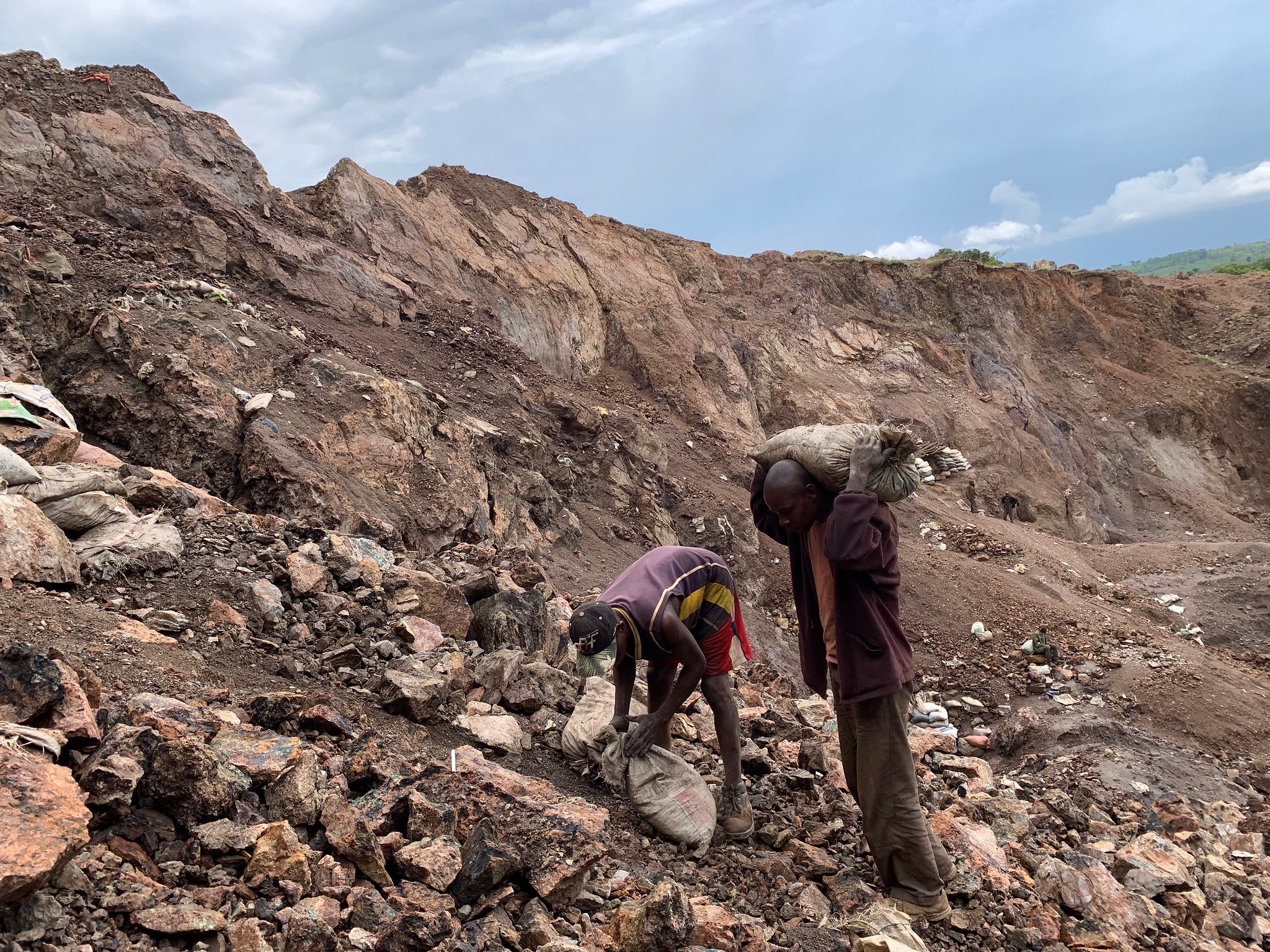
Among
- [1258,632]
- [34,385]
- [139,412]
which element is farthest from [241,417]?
[1258,632]

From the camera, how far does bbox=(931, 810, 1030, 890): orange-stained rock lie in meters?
3.16

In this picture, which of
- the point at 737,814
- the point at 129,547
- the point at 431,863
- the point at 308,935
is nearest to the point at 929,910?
the point at 737,814

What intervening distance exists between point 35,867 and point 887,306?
23185mm

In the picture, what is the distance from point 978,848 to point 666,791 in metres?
1.40

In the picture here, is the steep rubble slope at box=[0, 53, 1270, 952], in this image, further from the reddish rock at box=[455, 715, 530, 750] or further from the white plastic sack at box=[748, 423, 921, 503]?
the white plastic sack at box=[748, 423, 921, 503]

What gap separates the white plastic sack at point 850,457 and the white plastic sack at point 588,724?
51.6 inches

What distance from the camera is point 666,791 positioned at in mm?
3162

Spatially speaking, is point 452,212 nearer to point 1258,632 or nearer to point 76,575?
point 76,575

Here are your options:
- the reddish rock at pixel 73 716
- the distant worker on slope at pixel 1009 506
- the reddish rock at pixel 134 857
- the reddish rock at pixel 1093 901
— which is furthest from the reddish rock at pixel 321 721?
the distant worker on slope at pixel 1009 506

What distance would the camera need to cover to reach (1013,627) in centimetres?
964

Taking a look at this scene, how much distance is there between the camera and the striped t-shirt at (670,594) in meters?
3.06

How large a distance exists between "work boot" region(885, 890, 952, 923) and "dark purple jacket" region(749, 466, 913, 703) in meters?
0.80

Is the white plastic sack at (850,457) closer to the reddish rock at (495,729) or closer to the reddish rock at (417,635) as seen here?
the reddish rock at (495,729)

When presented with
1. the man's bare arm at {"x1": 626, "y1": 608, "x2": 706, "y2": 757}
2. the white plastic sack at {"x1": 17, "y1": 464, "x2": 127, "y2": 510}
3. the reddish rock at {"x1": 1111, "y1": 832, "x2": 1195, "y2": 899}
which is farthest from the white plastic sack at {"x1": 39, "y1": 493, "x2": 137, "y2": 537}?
the reddish rock at {"x1": 1111, "y1": 832, "x2": 1195, "y2": 899}
